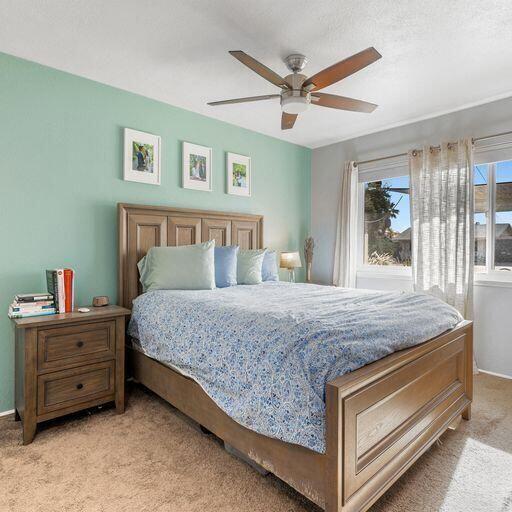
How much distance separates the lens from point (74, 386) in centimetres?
232

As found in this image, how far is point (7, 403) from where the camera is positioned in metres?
2.54

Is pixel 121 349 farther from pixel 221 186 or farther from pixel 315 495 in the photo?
pixel 221 186

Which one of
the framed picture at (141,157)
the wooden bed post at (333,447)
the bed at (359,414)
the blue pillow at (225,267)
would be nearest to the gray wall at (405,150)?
the bed at (359,414)

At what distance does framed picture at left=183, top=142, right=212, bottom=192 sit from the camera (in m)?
3.57

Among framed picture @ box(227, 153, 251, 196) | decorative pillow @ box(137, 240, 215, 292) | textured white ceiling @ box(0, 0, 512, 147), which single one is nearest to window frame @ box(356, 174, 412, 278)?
textured white ceiling @ box(0, 0, 512, 147)

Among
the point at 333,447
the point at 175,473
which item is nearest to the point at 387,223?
the point at 333,447

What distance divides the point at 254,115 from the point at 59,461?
342cm

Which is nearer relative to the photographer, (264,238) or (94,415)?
(94,415)

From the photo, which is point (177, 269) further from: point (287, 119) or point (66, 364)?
point (287, 119)

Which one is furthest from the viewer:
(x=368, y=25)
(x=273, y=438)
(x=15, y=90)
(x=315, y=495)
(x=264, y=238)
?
(x=264, y=238)

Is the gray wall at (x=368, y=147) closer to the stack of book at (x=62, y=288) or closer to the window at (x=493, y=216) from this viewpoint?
the window at (x=493, y=216)

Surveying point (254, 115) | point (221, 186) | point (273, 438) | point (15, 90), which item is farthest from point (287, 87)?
point (273, 438)

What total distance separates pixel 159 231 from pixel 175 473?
2.05 m

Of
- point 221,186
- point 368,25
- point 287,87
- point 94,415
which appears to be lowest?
point 94,415
